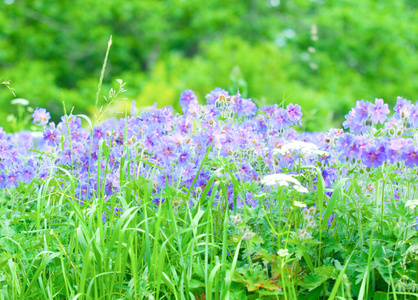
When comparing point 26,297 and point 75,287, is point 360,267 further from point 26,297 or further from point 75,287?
point 26,297

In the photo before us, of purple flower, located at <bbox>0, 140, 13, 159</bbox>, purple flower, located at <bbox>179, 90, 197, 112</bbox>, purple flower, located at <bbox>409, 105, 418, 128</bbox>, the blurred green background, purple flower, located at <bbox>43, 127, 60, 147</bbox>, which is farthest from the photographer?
the blurred green background

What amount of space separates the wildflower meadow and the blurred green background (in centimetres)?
1159

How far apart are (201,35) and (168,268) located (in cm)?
1648

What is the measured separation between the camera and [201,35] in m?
17.5

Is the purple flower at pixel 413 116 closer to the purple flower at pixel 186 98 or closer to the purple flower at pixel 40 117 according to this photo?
the purple flower at pixel 186 98

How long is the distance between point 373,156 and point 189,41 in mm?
16904

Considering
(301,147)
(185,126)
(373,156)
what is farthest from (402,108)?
(185,126)

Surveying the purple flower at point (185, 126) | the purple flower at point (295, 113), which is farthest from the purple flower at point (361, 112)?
the purple flower at point (185, 126)

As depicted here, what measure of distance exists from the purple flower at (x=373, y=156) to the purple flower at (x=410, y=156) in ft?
0.27

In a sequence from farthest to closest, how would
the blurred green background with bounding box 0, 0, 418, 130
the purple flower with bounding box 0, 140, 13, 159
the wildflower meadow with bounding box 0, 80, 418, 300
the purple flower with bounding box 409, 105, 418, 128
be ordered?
the blurred green background with bounding box 0, 0, 418, 130 < the purple flower with bounding box 0, 140, 13, 159 < the purple flower with bounding box 409, 105, 418, 128 < the wildflower meadow with bounding box 0, 80, 418, 300

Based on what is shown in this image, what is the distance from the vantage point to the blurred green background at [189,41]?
14.9 metres

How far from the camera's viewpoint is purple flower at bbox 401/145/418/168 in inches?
63.8

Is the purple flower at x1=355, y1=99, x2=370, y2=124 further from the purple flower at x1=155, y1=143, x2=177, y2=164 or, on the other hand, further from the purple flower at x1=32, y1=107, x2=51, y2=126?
the purple flower at x1=32, y1=107, x2=51, y2=126

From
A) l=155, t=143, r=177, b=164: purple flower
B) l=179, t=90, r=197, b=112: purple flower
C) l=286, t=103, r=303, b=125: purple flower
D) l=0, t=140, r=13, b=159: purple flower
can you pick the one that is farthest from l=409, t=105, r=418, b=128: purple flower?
l=0, t=140, r=13, b=159: purple flower
